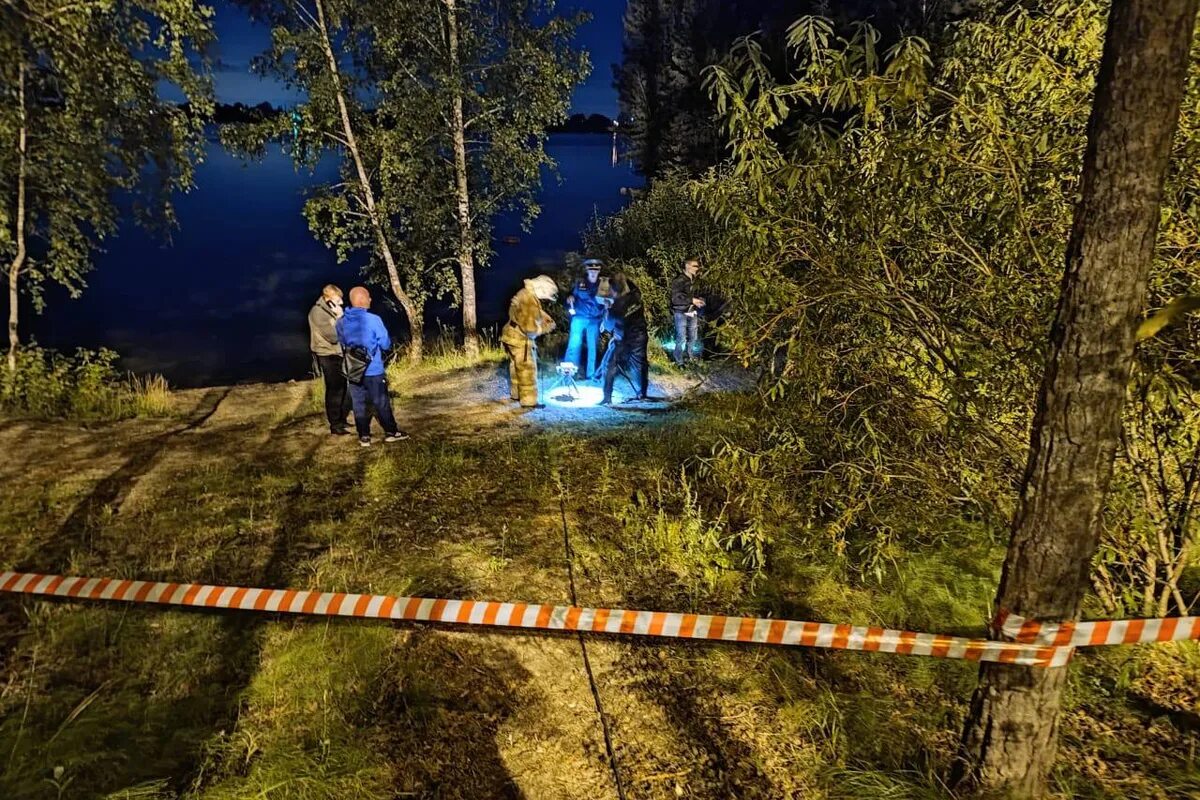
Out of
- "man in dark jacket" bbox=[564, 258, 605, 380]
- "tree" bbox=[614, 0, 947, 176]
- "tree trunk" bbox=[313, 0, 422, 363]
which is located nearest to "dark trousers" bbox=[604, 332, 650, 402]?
"man in dark jacket" bbox=[564, 258, 605, 380]

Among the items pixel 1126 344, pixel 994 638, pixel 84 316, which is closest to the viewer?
pixel 1126 344

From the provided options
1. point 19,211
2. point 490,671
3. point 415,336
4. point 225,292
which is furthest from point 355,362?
point 225,292

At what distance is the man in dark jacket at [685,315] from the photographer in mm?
11609

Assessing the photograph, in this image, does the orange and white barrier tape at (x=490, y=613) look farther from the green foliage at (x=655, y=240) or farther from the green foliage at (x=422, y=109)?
the green foliage at (x=655, y=240)

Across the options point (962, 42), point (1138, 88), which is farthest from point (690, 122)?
point (1138, 88)

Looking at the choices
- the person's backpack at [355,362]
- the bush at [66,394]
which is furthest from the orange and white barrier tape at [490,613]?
the bush at [66,394]

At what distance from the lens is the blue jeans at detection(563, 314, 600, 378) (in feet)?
33.7

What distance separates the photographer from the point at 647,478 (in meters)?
7.00

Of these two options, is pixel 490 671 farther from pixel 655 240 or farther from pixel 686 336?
pixel 655 240

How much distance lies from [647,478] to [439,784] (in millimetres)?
3913

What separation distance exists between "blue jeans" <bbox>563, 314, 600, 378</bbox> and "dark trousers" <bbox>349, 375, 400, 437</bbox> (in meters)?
3.26

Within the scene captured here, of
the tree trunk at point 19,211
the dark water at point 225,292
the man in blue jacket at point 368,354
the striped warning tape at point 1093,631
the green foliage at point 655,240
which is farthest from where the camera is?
the dark water at point 225,292

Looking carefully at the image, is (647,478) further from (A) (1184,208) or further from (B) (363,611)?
(A) (1184,208)

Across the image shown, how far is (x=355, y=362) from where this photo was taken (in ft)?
25.1
